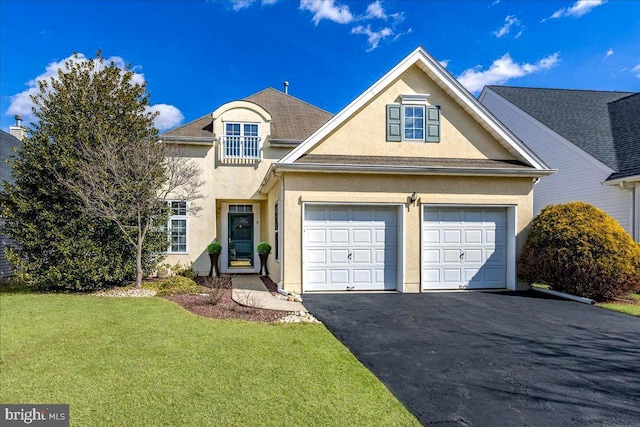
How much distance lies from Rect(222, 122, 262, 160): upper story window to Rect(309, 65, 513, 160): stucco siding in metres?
4.60

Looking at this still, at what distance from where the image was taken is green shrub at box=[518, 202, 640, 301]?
29.1 feet

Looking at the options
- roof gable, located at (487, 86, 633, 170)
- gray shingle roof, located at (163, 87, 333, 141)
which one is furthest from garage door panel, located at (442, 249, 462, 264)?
roof gable, located at (487, 86, 633, 170)

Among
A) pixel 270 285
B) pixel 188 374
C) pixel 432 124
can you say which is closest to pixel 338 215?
pixel 270 285

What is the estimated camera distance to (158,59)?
47.5ft

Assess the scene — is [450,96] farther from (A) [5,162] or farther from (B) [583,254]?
(A) [5,162]

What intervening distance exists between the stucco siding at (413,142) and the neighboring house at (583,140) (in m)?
4.93

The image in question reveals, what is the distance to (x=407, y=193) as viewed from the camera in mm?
10086

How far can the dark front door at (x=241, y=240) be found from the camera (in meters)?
15.0

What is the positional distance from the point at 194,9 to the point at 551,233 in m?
12.9

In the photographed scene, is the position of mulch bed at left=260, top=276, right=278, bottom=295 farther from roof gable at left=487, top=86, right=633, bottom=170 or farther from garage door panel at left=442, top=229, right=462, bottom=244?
roof gable at left=487, top=86, right=633, bottom=170

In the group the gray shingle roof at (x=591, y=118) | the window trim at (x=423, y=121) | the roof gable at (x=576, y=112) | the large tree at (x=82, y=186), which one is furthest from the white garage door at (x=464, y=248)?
the large tree at (x=82, y=186)

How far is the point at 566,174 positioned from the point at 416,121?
26.8 feet

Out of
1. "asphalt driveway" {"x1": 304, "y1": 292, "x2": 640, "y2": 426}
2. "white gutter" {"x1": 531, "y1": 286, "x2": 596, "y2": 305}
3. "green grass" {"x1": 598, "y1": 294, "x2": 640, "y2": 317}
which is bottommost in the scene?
"green grass" {"x1": 598, "y1": 294, "x2": 640, "y2": 317}

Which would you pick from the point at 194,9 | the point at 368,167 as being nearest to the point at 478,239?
the point at 368,167
